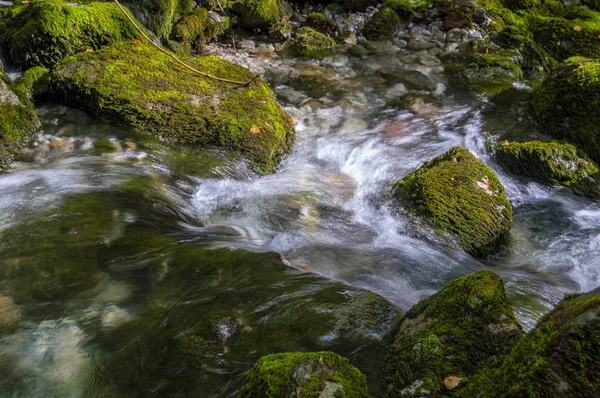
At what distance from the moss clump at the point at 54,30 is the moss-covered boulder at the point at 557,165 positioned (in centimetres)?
621

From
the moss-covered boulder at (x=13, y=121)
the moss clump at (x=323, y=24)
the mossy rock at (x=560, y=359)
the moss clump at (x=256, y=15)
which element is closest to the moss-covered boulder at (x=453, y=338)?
the mossy rock at (x=560, y=359)

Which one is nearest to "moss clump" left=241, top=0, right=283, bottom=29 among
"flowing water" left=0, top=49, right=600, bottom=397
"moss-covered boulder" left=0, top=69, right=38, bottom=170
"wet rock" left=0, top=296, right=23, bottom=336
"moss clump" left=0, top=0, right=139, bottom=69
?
"moss clump" left=0, top=0, right=139, bottom=69

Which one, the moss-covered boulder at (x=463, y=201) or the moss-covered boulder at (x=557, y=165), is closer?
the moss-covered boulder at (x=463, y=201)

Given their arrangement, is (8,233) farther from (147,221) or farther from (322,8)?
(322,8)

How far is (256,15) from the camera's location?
1094 centimetres

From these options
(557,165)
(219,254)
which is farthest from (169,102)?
(557,165)

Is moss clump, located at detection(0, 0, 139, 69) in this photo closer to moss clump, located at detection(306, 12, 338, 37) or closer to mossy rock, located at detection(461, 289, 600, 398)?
moss clump, located at detection(306, 12, 338, 37)

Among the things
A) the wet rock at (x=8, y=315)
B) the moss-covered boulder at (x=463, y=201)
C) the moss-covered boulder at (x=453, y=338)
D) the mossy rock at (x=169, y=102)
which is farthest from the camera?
the mossy rock at (x=169, y=102)

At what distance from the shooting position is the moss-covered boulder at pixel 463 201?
480 cm

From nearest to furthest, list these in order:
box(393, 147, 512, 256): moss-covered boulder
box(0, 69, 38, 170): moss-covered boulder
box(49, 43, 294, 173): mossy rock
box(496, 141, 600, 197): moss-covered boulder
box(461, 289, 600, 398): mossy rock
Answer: box(461, 289, 600, 398): mossy rock, box(393, 147, 512, 256): moss-covered boulder, box(0, 69, 38, 170): moss-covered boulder, box(49, 43, 294, 173): mossy rock, box(496, 141, 600, 197): moss-covered boulder

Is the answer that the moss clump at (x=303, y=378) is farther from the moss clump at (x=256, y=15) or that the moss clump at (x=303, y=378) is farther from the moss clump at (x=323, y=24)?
the moss clump at (x=323, y=24)

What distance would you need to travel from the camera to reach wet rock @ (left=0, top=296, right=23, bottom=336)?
3.00 m

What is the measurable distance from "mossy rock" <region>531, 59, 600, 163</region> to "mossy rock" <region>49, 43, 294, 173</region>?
4226mm

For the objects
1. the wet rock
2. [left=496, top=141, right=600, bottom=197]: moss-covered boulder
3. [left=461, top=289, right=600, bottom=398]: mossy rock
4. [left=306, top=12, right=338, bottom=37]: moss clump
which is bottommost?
the wet rock
